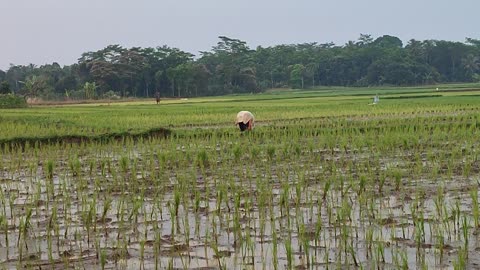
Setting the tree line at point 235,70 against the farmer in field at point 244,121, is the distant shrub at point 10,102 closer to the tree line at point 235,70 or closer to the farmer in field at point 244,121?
Result: the tree line at point 235,70

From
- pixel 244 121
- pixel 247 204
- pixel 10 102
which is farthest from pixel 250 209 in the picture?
pixel 10 102

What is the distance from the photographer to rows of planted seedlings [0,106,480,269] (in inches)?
153

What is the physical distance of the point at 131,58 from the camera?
4506 cm

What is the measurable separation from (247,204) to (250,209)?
Result: 0.18 metres

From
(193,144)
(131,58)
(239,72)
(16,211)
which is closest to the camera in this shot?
(16,211)

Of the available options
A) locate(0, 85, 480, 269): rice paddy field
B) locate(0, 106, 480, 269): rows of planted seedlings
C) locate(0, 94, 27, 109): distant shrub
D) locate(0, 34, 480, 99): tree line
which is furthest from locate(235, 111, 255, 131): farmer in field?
locate(0, 34, 480, 99): tree line

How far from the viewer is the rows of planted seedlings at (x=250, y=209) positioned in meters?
3.89

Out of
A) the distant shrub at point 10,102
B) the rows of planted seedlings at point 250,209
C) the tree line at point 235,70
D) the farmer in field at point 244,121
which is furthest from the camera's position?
the tree line at point 235,70

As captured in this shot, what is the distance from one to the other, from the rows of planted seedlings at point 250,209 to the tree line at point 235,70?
31.5 meters

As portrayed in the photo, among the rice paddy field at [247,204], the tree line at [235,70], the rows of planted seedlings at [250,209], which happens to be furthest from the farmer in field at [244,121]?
the tree line at [235,70]

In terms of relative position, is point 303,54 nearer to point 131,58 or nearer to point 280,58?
point 280,58

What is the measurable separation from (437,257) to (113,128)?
9.83 m

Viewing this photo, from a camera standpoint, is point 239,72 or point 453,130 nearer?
point 453,130

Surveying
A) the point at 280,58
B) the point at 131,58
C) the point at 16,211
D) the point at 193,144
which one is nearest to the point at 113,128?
the point at 193,144
